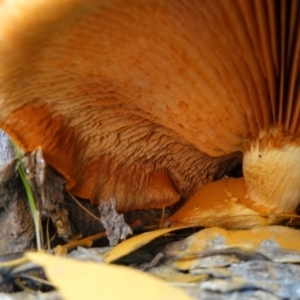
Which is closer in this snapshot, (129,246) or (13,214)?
(129,246)

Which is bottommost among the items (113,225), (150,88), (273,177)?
(113,225)

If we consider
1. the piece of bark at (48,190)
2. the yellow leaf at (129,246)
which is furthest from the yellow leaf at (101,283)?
the piece of bark at (48,190)

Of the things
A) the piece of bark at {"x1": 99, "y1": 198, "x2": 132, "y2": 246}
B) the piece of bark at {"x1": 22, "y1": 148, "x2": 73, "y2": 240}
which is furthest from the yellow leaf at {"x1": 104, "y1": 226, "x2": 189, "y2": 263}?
the piece of bark at {"x1": 22, "y1": 148, "x2": 73, "y2": 240}

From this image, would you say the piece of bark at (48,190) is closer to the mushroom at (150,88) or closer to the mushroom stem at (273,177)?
the mushroom at (150,88)

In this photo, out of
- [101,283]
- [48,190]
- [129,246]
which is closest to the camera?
[101,283]

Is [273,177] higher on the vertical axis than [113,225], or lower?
higher

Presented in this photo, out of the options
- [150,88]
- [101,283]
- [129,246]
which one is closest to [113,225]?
[129,246]

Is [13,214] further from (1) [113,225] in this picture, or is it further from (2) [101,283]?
(2) [101,283]
